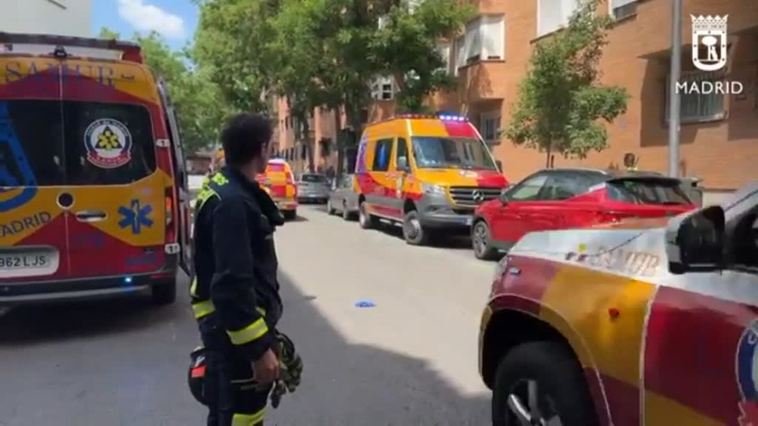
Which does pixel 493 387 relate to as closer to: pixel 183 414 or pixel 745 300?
pixel 745 300

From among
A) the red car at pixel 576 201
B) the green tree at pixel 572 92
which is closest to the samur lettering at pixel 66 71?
the red car at pixel 576 201

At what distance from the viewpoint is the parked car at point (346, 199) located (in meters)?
19.0

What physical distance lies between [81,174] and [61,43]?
1.21 m

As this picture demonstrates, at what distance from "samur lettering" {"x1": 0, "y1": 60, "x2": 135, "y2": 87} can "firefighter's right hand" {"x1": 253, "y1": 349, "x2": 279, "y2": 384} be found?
4.51 m

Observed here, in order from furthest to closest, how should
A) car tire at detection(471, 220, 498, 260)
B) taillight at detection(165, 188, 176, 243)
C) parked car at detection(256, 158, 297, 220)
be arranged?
parked car at detection(256, 158, 297, 220), car tire at detection(471, 220, 498, 260), taillight at detection(165, 188, 176, 243)

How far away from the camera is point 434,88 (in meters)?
23.2

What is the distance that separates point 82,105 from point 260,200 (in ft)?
13.6

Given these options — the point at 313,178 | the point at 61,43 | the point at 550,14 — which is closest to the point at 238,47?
the point at 313,178

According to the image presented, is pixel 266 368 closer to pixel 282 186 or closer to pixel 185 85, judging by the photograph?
pixel 282 186

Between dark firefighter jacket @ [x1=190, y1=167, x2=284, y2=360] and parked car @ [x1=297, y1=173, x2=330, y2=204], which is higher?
dark firefighter jacket @ [x1=190, y1=167, x2=284, y2=360]

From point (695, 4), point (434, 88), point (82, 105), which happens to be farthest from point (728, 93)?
point (82, 105)

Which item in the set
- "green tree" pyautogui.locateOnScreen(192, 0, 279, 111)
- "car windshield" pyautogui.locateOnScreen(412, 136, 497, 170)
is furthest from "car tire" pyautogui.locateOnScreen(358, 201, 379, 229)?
"green tree" pyautogui.locateOnScreen(192, 0, 279, 111)

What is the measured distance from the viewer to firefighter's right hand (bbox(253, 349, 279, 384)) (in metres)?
2.79

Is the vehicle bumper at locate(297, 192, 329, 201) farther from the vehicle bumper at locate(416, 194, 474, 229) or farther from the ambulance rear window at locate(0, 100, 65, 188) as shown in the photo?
the ambulance rear window at locate(0, 100, 65, 188)
